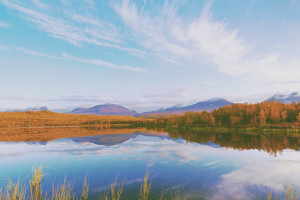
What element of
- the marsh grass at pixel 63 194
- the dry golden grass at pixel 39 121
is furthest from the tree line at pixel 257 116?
the dry golden grass at pixel 39 121

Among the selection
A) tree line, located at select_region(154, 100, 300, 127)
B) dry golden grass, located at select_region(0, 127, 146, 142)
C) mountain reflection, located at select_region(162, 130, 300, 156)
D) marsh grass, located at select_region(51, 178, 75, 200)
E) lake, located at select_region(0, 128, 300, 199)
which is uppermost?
tree line, located at select_region(154, 100, 300, 127)

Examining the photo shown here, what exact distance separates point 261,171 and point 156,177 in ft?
33.1

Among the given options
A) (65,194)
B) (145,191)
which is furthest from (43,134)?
(145,191)

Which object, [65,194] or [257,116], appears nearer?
[65,194]

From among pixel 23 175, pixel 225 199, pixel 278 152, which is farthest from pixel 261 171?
pixel 23 175

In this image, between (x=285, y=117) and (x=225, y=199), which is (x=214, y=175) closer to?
(x=225, y=199)

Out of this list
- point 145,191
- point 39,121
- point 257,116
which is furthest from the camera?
point 39,121

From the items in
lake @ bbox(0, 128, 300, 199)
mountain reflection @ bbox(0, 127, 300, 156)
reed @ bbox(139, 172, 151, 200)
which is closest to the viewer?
reed @ bbox(139, 172, 151, 200)

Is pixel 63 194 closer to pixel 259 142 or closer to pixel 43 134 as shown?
pixel 259 142

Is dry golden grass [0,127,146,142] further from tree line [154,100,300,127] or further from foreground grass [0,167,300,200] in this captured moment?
tree line [154,100,300,127]

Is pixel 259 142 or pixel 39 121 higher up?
pixel 39 121

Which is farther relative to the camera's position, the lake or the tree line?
the tree line

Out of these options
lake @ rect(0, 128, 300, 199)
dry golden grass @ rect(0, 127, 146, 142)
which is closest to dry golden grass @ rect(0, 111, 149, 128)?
dry golden grass @ rect(0, 127, 146, 142)

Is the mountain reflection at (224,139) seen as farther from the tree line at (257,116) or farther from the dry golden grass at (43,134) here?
the tree line at (257,116)
